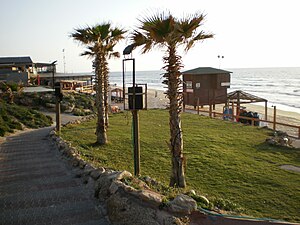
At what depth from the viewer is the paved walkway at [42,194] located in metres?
5.11

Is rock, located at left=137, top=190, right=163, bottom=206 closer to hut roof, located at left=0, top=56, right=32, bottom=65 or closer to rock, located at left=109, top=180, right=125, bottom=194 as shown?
rock, located at left=109, top=180, right=125, bottom=194

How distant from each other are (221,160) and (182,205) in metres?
6.98

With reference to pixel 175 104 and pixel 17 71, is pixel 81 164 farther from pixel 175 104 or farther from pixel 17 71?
pixel 17 71

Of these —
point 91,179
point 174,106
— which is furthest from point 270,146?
point 91,179

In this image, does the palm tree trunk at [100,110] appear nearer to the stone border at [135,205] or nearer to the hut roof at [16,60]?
the stone border at [135,205]

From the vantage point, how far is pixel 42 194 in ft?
20.2

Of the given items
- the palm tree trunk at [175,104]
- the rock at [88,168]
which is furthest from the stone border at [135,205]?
the palm tree trunk at [175,104]

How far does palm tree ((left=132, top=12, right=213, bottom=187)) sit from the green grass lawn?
3.62 feet

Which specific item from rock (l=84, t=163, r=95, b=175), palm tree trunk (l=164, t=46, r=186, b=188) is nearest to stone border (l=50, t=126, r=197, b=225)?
rock (l=84, t=163, r=95, b=175)

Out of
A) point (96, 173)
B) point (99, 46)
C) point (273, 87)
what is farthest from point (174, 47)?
point (273, 87)

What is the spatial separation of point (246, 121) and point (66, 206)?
1796 cm

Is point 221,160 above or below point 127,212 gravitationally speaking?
below

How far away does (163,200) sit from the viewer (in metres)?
4.73

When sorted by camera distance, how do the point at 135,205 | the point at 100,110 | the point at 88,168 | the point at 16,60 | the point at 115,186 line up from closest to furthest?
the point at 135,205
the point at 115,186
the point at 88,168
the point at 100,110
the point at 16,60
